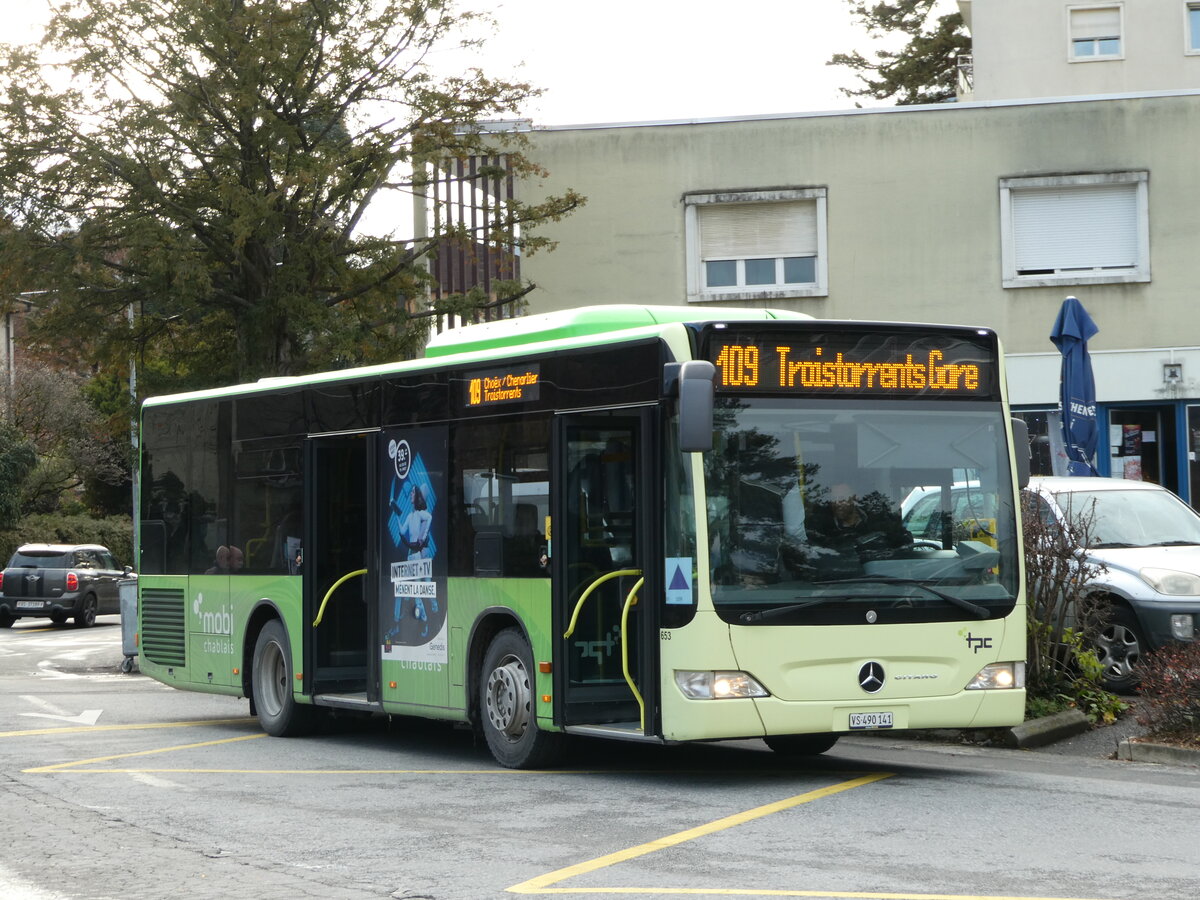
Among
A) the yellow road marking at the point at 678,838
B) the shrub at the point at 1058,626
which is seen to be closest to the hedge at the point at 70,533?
the shrub at the point at 1058,626

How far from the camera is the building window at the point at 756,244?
2711 centimetres

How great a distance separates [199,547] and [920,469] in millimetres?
7204

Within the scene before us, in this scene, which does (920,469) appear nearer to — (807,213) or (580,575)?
(580,575)

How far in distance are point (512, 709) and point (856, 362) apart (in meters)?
3.08

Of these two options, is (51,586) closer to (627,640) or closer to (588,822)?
(627,640)

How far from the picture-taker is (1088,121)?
26.4m

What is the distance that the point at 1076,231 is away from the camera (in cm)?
2645

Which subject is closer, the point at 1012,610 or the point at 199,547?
the point at 1012,610

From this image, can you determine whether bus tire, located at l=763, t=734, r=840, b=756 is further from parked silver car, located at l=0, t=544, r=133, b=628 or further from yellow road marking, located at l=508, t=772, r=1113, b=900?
parked silver car, located at l=0, t=544, r=133, b=628

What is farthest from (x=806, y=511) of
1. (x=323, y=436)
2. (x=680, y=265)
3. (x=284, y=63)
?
(x=680, y=265)

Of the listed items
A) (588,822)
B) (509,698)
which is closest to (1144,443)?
(509,698)

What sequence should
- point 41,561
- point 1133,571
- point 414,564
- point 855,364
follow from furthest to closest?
1. point 41,561
2. point 1133,571
3. point 414,564
4. point 855,364

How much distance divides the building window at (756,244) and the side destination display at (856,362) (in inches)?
638

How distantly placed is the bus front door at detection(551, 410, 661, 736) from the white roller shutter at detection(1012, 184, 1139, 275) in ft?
56.1
